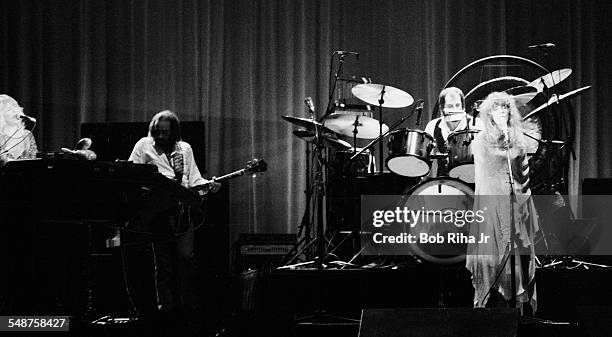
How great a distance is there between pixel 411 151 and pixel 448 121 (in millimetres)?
508

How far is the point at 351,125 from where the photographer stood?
20.3 ft

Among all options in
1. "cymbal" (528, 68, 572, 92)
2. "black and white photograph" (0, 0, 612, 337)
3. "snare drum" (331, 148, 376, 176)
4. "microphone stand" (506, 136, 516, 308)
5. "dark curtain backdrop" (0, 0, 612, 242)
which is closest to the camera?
"black and white photograph" (0, 0, 612, 337)

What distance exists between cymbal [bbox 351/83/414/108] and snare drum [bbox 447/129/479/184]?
2.85 feet

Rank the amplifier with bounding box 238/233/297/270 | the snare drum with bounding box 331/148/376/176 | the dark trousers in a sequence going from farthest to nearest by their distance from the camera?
the amplifier with bounding box 238/233/297/270, the snare drum with bounding box 331/148/376/176, the dark trousers

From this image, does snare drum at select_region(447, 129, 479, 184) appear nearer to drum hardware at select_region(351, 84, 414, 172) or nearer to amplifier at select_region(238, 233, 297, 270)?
drum hardware at select_region(351, 84, 414, 172)

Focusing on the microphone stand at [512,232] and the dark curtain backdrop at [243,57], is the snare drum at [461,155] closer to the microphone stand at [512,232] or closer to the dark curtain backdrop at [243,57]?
the microphone stand at [512,232]

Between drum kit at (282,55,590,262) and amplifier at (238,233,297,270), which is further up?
drum kit at (282,55,590,262)

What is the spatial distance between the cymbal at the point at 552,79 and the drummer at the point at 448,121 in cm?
64

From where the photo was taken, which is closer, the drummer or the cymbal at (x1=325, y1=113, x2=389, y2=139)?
the drummer

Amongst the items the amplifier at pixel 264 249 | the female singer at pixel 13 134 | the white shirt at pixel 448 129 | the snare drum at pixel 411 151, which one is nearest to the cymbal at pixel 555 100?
the white shirt at pixel 448 129

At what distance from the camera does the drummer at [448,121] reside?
571 cm

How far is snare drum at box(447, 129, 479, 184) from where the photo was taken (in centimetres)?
530

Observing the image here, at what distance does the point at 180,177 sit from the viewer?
5.39 meters

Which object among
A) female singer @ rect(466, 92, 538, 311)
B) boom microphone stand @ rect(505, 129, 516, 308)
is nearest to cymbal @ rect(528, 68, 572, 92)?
female singer @ rect(466, 92, 538, 311)
